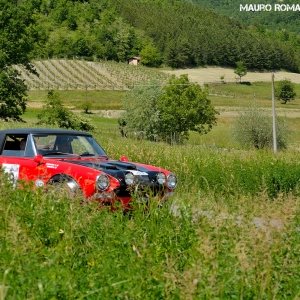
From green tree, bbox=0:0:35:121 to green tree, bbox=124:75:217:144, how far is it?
1334 inches

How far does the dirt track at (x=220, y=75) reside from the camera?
15566 cm

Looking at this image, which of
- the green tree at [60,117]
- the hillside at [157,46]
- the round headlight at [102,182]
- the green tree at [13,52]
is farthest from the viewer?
the hillside at [157,46]

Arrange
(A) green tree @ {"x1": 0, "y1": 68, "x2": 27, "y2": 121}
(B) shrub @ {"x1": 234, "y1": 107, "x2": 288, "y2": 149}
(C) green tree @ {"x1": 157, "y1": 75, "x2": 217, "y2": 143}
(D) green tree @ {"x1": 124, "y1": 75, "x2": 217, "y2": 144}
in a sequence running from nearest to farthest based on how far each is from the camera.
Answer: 1. (A) green tree @ {"x1": 0, "y1": 68, "x2": 27, "y2": 121}
2. (B) shrub @ {"x1": 234, "y1": 107, "x2": 288, "y2": 149}
3. (D) green tree @ {"x1": 124, "y1": 75, "x2": 217, "y2": 144}
4. (C) green tree @ {"x1": 157, "y1": 75, "x2": 217, "y2": 143}

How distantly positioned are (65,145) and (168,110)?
72.4 meters

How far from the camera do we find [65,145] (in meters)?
11.9

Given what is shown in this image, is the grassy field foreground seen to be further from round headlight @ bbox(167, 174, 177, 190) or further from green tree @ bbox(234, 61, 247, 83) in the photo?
green tree @ bbox(234, 61, 247, 83)

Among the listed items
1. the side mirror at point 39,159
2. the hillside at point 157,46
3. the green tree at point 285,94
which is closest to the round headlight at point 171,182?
the side mirror at point 39,159

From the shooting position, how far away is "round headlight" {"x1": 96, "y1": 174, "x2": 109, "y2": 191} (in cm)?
1010

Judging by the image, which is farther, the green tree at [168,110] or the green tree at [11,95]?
the green tree at [168,110]

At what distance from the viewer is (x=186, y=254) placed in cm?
632

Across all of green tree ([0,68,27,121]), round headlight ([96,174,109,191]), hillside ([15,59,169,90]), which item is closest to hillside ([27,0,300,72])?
hillside ([15,59,169,90])

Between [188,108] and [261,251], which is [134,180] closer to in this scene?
[261,251]

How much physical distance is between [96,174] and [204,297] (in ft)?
18.7

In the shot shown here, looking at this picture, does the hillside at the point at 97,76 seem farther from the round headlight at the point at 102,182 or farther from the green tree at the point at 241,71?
the round headlight at the point at 102,182
